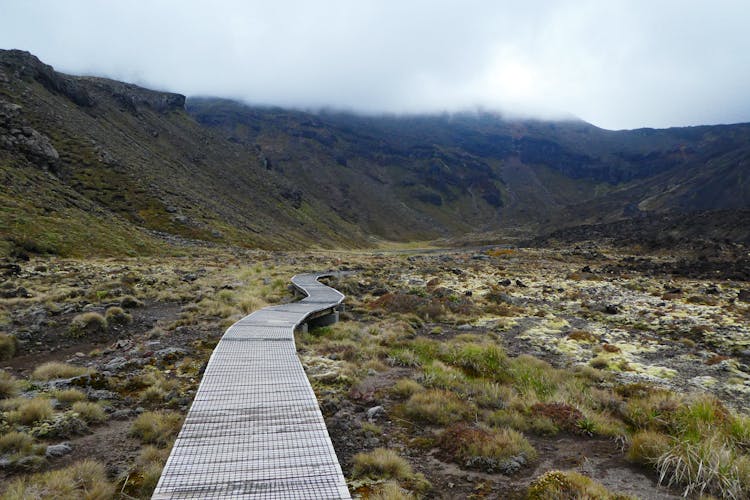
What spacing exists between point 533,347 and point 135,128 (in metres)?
109

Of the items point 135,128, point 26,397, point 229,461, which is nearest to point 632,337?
point 229,461

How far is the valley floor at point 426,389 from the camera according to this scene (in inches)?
231

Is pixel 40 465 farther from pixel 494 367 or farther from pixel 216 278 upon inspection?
pixel 216 278

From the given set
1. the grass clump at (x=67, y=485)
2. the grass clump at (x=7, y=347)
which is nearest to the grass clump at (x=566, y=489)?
the grass clump at (x=67, y=485)

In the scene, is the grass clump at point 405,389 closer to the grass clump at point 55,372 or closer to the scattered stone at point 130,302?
the grass clump at point 55,372

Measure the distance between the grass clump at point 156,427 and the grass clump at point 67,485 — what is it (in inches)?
42.9

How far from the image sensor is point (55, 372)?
31.5ft

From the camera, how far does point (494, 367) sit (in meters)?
12.2

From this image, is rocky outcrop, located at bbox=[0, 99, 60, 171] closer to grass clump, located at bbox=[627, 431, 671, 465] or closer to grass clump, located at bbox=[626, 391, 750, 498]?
grass clump, located at bbox=[627, 431, 671, 465]

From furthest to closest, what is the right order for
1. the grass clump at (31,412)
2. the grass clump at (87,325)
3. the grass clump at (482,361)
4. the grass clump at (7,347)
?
the grass clump at (87,325) → the grass clump at (482,361) → the grass clump at (7,347) → the grass clump at (31,412)

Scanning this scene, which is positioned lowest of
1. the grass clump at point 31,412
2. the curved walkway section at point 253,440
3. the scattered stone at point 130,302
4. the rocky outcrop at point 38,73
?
the scattered stone at point 130,302

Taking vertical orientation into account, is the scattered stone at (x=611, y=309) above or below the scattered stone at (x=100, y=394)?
below

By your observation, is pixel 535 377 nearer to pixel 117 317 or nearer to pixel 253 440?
pixel 253 440

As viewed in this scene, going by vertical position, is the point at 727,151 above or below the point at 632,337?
above
